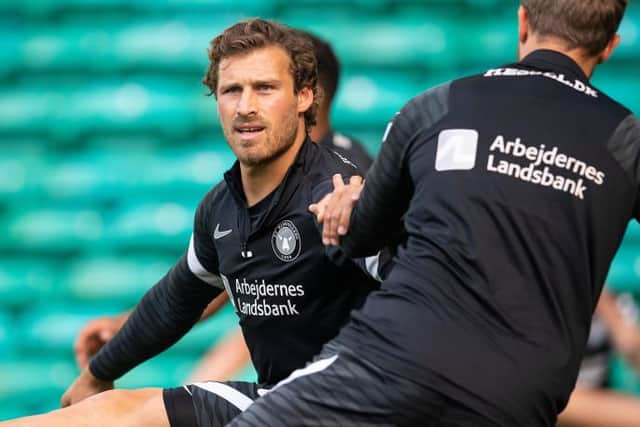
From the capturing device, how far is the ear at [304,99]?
3.24m

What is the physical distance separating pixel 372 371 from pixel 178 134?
3.71 metres

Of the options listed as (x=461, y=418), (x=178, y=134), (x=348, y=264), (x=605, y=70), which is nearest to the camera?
(x=461, y=418)

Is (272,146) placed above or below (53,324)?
above

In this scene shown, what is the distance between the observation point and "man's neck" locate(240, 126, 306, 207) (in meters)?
3.11

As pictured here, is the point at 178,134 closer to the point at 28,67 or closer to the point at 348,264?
the point at 28,67

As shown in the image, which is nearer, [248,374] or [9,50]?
[248,374]

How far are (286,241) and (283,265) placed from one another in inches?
2.2

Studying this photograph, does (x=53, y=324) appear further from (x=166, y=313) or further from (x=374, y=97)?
(x=166, y=313)

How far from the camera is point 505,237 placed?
7.76 feet

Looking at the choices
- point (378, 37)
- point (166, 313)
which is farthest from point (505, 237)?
point (378, 37)

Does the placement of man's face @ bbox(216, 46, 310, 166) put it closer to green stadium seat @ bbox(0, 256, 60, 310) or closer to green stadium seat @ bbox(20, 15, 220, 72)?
green stadium seat @ bbox(20, 15, 220, 72)

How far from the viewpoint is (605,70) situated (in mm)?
5480

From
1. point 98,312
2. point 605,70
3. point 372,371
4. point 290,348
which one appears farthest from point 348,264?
point 98,312

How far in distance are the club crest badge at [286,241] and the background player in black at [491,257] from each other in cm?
52
